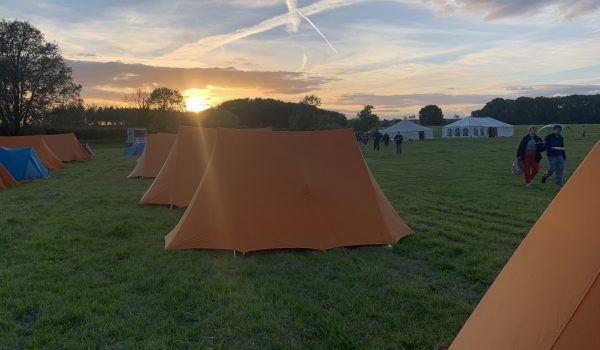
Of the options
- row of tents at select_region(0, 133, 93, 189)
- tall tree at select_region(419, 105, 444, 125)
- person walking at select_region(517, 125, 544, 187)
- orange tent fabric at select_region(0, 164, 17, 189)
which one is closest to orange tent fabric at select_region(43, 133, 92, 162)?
row of tents at select_region(0, 133, 93, 189)

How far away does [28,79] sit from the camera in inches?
1570

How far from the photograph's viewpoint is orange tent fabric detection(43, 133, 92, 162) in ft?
85.5

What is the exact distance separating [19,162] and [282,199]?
14696 mm

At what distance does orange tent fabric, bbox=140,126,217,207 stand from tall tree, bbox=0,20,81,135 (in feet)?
119

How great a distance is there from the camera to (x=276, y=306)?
452cm

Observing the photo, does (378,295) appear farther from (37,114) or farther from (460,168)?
(37,114)

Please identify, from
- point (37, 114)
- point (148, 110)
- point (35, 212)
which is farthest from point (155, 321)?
point (148, 110)

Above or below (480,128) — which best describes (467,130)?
below

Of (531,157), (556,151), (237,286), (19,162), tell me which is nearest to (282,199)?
(237,286)

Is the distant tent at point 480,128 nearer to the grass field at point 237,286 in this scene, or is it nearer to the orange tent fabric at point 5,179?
the grass field at point 237,286

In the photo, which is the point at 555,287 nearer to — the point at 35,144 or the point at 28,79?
the point at 35,144

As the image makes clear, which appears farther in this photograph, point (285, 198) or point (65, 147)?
point (65, 147)

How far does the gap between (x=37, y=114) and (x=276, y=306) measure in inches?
1717

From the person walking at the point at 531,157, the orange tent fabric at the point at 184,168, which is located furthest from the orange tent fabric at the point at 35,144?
the person walking at the point at 531,157
